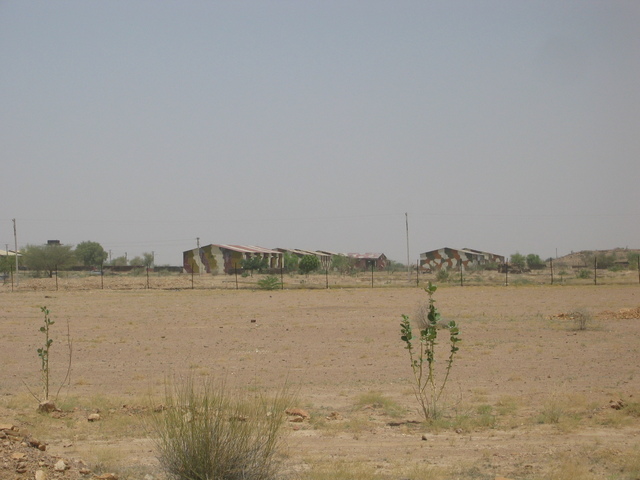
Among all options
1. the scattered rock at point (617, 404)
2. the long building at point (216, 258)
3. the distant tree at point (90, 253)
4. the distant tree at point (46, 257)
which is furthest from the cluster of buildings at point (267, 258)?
the scattered rock at point (617, 404)

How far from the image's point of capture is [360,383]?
49.8 feet

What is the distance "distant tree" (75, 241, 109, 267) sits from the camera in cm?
13374

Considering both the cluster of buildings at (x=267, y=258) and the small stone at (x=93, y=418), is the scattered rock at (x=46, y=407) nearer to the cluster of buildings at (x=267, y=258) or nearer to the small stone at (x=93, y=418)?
the small stone at (x=93, y=418)

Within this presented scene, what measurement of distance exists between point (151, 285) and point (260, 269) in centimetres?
3142

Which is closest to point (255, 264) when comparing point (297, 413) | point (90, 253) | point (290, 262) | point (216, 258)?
point (216, 258)

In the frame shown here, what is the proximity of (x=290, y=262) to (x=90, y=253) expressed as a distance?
164 ft

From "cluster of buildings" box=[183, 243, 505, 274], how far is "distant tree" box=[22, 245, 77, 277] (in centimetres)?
1632

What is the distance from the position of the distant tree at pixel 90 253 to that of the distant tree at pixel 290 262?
131 ft

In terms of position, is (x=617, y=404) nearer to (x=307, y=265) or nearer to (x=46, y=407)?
(x=46, y=407)

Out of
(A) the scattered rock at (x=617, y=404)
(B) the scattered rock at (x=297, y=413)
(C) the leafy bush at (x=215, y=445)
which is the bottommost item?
(A) the scattered rock at (x=617, y=404)

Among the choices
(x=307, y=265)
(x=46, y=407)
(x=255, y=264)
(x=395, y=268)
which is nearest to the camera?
(x=46, y=407)

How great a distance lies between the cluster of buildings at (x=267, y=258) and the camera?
9544cm

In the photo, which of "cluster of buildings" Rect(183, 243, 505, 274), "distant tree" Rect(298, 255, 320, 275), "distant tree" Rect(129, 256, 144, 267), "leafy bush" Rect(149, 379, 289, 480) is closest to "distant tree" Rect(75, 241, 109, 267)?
"distant tree" Rect(129, 256, 144, 267)

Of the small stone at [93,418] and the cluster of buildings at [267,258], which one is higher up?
the cluster of buildings at [267,258]
